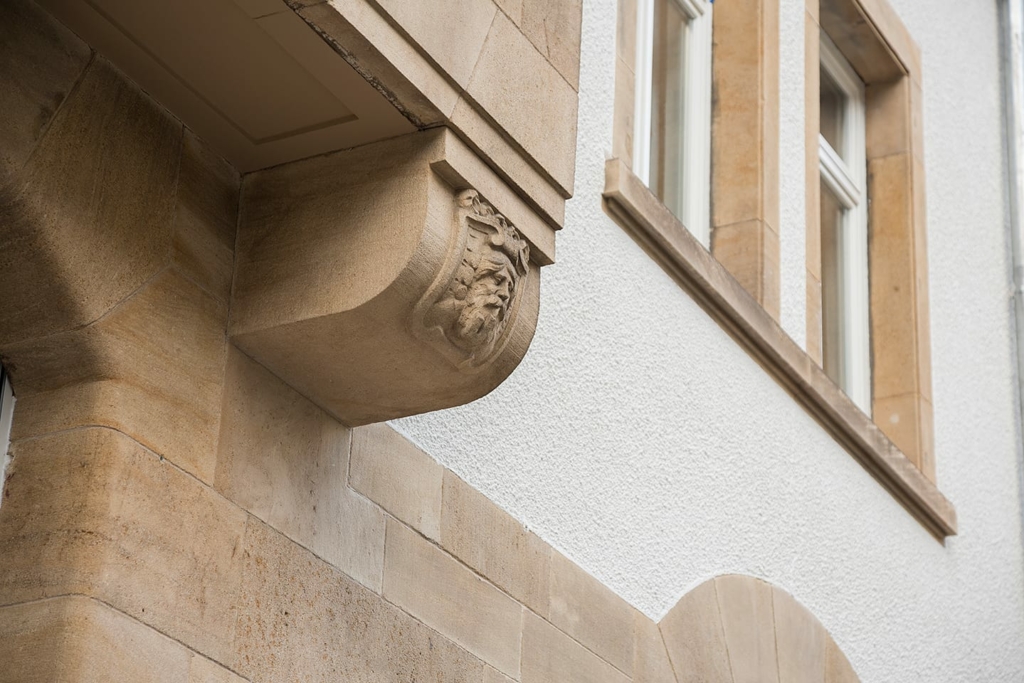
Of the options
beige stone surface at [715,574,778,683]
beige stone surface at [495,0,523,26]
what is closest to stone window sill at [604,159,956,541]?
beige stone surface at [715,574,778,683]

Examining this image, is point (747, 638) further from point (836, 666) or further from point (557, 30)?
point (557, 30)

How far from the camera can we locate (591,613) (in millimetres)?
4367

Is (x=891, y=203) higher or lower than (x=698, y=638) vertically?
higher

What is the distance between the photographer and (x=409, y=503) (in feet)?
12.5

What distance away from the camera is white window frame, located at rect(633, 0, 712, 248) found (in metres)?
5.95

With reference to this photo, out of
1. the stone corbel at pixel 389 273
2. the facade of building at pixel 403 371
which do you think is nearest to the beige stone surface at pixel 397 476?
the facade of building at pixel 403 371

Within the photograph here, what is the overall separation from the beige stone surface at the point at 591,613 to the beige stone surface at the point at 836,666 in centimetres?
116

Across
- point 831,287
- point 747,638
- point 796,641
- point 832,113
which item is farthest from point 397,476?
point 832,113

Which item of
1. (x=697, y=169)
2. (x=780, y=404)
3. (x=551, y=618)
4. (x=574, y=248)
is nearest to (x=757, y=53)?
(x=697, y=169)

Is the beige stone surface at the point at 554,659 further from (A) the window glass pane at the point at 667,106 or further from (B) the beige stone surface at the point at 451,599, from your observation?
(A) the window glass pane at the point at 667,106

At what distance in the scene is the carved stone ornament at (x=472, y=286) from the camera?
3273 millimetres

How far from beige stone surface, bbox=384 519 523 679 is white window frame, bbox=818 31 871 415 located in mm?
3349

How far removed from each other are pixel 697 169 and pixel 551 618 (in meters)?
2.41

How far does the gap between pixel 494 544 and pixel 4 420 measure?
1257 millimetres
